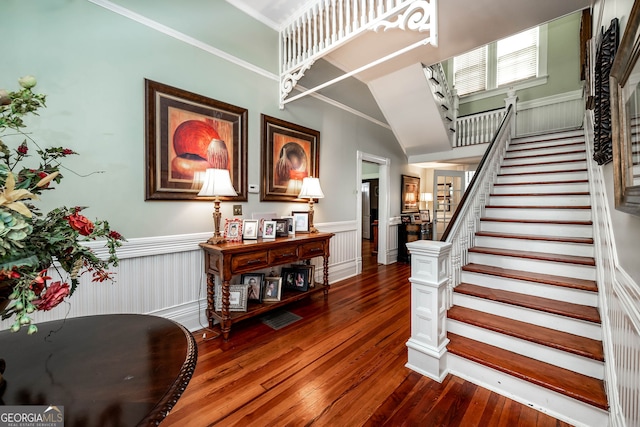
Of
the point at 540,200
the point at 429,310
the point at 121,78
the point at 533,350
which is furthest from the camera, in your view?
the point at 540,200

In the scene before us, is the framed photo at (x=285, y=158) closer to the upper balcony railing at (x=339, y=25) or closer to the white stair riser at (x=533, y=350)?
the upper balcony railing at (x=339, y=25)

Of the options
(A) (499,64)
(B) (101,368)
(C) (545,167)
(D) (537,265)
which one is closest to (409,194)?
(C) (545,167)

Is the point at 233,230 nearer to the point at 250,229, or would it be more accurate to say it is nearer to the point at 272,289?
the point at 250,229

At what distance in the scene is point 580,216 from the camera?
2584mm

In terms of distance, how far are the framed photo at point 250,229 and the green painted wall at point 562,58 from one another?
6255 millimetres

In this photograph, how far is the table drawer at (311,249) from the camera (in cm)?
290

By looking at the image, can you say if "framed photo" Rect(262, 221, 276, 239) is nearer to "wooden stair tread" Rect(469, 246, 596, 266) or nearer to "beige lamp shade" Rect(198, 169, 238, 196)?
"beige lamp shade" Rect(198, 169, 238, 196)

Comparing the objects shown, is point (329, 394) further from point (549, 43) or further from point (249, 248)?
point (549, 43)

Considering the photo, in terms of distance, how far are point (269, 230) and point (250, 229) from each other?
20 cm

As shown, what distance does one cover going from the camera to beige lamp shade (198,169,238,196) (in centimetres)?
226

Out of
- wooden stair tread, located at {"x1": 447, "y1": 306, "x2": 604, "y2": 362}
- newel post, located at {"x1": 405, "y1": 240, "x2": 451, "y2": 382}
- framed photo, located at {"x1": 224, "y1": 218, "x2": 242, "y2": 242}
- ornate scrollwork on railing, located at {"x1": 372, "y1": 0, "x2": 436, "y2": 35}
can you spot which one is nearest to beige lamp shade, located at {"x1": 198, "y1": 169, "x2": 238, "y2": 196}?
framed photo, located at {"x1": 224, "y1": 218, "x2": 242, "y2": 242}

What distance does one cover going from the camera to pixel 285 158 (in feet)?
10.4

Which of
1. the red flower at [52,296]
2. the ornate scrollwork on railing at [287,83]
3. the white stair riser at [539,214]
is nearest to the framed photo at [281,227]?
the ornate scrollwork on railing at [287,83]

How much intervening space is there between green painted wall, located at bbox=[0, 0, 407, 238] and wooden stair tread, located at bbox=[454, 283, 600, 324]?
2.25 meters
